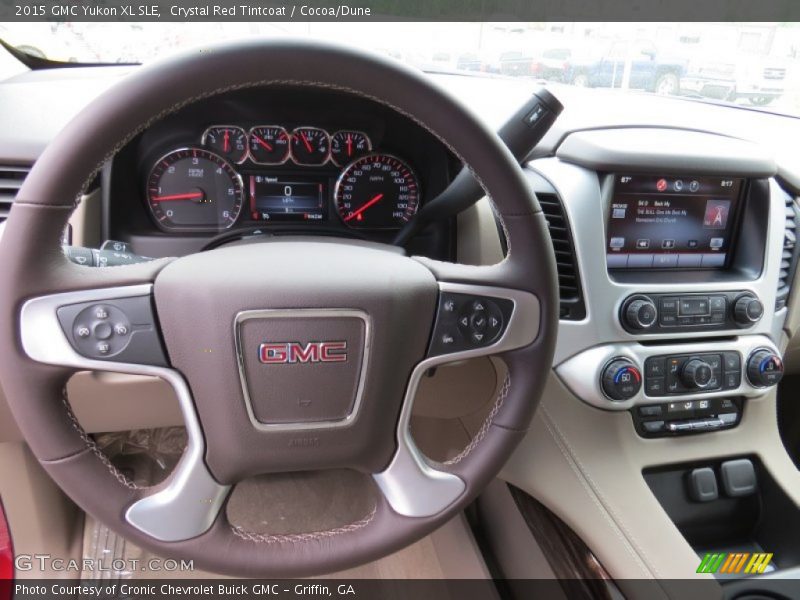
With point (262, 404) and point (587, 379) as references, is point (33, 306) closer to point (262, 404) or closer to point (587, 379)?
point (262, 404)

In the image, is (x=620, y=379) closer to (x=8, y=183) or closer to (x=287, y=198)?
(x=287, y=198)

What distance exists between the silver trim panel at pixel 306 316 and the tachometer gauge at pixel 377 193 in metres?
0.50

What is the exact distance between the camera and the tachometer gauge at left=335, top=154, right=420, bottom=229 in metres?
1.22

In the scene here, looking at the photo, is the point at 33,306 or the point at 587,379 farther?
the point at 587,379

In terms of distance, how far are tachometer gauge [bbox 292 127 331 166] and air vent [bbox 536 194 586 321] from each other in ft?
1.48

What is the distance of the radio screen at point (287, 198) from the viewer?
120 cm

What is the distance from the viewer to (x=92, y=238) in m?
1.12

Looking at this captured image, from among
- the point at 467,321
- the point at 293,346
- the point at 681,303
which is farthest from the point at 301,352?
the point at 681,303

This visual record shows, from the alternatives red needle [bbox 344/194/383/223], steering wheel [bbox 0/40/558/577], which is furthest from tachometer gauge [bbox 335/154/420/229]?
steering wheel [bbox 0/40/558/577]

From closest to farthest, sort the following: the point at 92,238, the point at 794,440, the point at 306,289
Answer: the point at 306,289 → the point at 92,238 → the point at 794,440

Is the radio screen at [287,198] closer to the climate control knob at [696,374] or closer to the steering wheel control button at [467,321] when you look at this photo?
→ the steering wheel control button at [467,321]

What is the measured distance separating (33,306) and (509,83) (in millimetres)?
1083

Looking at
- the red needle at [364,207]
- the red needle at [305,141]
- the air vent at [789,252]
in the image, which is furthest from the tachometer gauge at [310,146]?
the air vent at [789,252]
